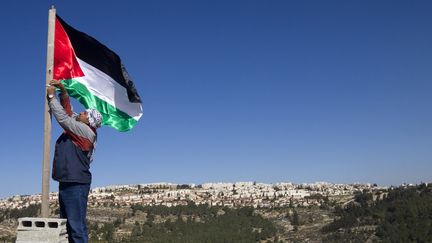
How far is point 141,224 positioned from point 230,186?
39467 millimetres

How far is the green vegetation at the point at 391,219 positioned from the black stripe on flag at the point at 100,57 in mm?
32524

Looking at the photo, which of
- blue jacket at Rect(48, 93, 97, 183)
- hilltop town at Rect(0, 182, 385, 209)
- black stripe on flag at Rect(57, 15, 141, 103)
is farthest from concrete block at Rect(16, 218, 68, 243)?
hilltop town at Rect(0, 182, 385, 209)

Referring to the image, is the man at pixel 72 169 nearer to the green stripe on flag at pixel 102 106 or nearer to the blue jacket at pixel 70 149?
the blue jacket at pixel 70 149

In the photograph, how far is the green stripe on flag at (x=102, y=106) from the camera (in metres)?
9.42

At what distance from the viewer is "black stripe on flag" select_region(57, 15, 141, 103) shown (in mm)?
9633

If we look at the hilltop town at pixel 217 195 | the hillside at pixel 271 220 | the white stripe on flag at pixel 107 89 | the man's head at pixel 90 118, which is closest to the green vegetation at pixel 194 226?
the hillside at pixel 271 220

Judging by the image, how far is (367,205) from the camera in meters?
55.5

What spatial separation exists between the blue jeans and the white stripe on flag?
278cm

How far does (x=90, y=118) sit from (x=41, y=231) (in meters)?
1.75

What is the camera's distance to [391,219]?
150 feet

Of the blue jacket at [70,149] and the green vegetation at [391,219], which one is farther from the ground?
the blue jacket at [70,149]

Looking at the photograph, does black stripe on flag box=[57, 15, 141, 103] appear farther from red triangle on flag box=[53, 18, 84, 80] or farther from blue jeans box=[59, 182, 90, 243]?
blue jeans box=[59, 182, 90, 243]

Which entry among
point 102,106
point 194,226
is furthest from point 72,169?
point 194,226

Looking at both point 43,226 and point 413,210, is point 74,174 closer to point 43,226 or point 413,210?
point 43,226
